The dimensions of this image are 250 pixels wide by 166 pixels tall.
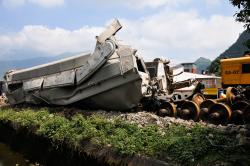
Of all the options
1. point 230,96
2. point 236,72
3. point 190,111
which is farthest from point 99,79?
point 236,72

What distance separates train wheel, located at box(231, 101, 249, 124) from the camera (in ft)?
37.8

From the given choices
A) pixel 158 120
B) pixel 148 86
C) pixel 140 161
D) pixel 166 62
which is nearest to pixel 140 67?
pixel 148 86

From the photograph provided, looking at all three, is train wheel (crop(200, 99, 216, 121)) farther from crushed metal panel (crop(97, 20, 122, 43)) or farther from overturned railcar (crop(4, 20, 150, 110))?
crushed metal panel (crop(97, 20, 122, 43))

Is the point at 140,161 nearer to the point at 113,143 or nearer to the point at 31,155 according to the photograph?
the point at 113,143

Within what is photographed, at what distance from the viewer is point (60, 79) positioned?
15.4 m

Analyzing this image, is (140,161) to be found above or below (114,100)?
below

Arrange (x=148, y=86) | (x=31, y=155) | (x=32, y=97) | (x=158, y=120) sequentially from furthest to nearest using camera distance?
(x=32, y=97)
(x=148, y=86)
(x=31, y=155)
(x=158, y=120)

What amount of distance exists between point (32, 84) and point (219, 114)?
7982mm

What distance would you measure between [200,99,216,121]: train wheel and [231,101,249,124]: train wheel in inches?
26.2

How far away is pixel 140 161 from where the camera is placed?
7562mm

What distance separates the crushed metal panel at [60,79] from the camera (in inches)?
587

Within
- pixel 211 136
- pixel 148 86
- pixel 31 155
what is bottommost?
pixel 31 155

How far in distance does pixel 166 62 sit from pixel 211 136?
9.33 meters

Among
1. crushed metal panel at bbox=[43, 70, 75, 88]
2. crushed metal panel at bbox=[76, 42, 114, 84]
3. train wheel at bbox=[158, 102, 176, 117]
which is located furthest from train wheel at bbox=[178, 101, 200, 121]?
crushed metal panel at bbox=[43, 70, 75, 88]
